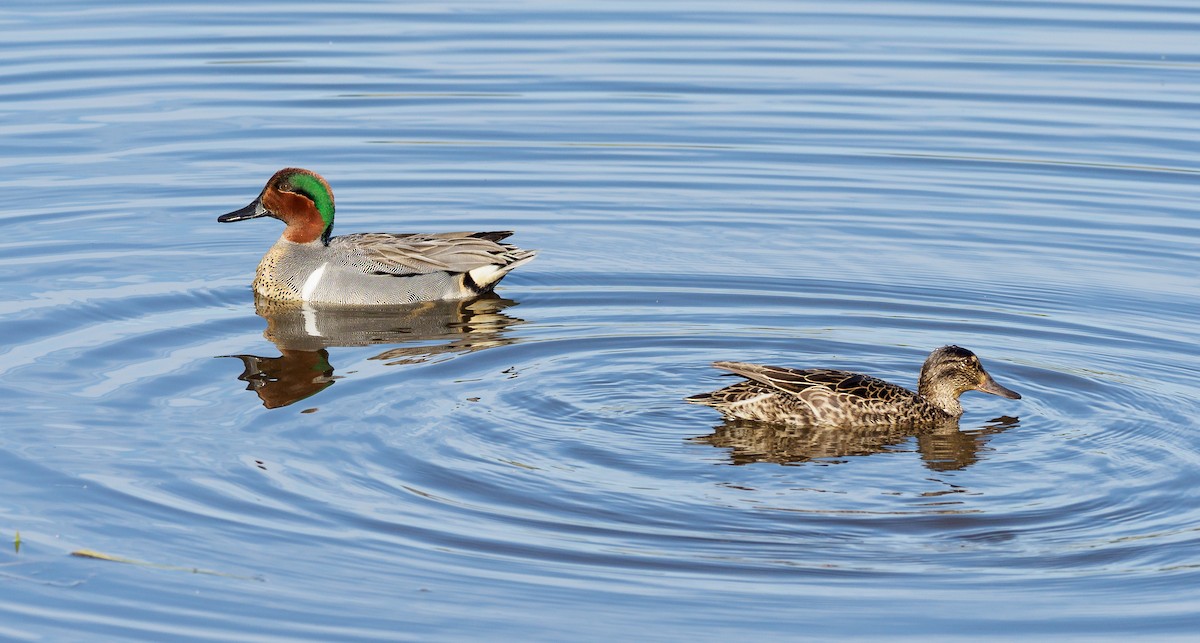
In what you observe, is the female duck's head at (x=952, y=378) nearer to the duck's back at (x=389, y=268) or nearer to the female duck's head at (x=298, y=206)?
the duck's back at (x=389, y=268)

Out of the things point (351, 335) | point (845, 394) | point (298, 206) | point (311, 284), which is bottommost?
point (351, 335)

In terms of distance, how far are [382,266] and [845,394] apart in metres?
4.54

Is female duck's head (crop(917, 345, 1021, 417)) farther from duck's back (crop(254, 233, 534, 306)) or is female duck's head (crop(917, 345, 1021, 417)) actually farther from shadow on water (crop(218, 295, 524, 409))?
duck's back (crop(254, 233, 534, 306))

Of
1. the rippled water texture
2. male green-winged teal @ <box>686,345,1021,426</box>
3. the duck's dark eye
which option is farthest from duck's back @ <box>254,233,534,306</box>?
male green-winged teal @ <box>686,345,1021,426</box>

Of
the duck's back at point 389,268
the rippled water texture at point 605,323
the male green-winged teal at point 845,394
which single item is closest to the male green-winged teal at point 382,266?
the duck's back at point 389,268

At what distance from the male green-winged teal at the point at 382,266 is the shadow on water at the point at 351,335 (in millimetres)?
99

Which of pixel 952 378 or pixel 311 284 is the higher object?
pixel 952 378

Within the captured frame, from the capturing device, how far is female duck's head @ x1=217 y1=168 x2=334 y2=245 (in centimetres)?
1397

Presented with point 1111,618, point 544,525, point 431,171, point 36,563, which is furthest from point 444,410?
point 431,171

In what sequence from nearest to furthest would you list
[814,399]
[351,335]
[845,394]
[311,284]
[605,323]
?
[845,394] → [814,399] → [605,323] → [351,335] → [311,284]

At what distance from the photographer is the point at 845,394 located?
10.1 m

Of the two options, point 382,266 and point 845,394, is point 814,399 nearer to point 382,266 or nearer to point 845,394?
point 845,394

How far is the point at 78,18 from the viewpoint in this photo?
2245cm

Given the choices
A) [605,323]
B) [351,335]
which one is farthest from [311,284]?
[605,323]
